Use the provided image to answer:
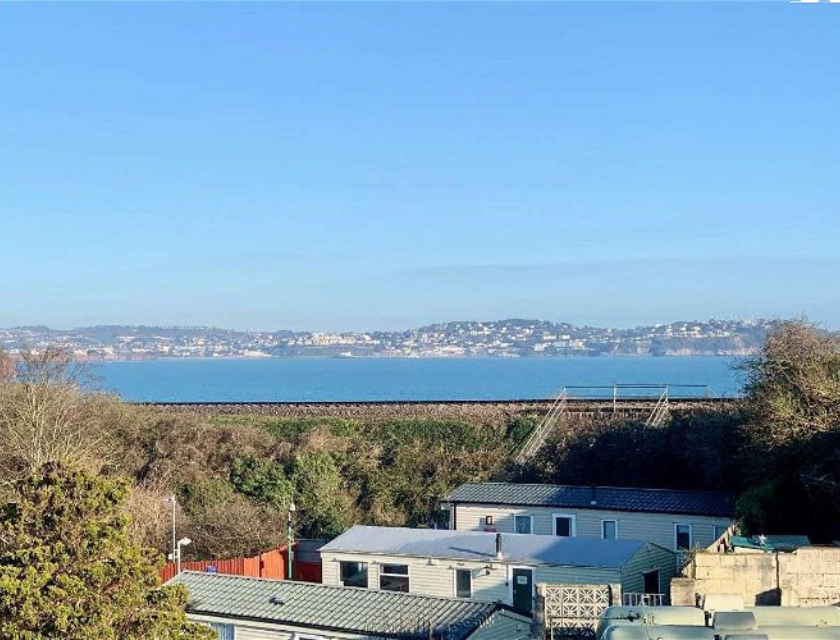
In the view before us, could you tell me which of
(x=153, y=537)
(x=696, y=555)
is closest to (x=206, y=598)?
(x=696, y=555)

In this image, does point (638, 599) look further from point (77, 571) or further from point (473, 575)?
point (77, 571)

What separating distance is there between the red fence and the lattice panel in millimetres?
10887

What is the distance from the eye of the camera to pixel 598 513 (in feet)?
93.8

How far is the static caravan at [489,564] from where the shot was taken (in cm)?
2189

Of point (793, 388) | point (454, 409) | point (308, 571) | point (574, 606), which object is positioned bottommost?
point (308, 571)

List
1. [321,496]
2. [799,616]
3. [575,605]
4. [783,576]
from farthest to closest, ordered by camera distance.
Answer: [321,496], [575,605], [783,576], [799,616]

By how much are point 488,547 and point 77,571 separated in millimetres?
11034

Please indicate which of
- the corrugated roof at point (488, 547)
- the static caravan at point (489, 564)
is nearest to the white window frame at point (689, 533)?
the static caravan at point (489, 564)

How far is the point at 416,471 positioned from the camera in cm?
4125

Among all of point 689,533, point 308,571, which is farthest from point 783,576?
point 308,571

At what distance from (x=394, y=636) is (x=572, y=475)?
20.6m

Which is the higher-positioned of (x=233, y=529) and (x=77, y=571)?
(x=77, y=571)

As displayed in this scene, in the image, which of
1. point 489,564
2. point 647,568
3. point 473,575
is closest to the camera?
point 647,568

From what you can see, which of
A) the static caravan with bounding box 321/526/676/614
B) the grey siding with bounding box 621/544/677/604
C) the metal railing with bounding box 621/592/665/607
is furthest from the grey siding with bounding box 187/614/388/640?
the grey siding with bounding box 621/544/677/604
